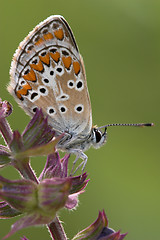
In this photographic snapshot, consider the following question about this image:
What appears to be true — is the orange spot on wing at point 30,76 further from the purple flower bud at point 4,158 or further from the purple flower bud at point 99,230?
the purple flower bud at point 99,230

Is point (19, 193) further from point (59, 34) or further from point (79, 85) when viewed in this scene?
point (59, 34)

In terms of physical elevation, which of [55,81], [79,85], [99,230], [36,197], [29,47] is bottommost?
[99,230]

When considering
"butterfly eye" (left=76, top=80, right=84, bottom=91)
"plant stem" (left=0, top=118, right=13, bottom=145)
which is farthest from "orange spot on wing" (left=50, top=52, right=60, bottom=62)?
"plant stem" (left=0, top=118, right=13, bottom=145)

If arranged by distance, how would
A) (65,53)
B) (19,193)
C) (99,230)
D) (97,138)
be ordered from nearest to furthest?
(19,193), (99,230), (65,53), (97,138)

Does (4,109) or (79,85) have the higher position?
(4,109)

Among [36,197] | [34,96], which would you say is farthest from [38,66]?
[36,197]

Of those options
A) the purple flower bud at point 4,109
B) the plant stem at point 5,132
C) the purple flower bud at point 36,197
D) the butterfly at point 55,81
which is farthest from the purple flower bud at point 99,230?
the purple flower bud at point 4,109
